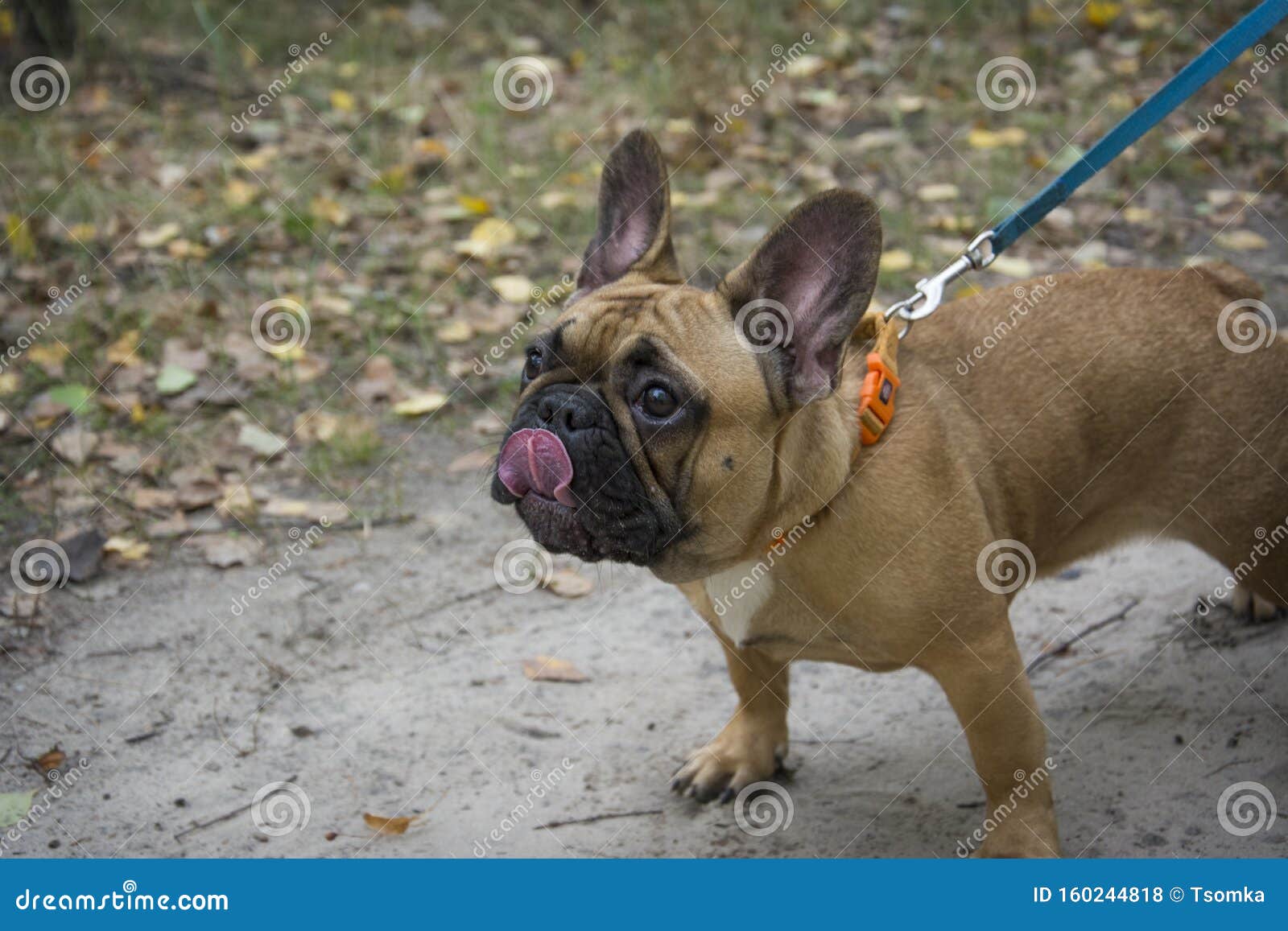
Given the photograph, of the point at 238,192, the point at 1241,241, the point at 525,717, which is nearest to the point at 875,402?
the point at 525,717

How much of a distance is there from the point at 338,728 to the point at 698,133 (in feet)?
15.2

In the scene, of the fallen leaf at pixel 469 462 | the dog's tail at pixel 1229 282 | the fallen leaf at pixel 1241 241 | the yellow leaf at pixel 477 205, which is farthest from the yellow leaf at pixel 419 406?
the fallen leaf at pixel 1241 241

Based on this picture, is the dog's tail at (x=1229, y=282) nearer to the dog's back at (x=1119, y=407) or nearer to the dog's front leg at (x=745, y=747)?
the dog's back at (x=1119, y=407)

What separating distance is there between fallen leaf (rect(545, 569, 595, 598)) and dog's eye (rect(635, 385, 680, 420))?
6.07ft

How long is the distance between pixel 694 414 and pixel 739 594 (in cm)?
56

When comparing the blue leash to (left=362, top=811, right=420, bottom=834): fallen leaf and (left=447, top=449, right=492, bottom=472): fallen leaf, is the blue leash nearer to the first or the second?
(left=362, top=811, right=420, bottom=834): fallen leaf

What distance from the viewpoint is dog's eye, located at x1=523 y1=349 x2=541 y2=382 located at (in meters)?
3.16

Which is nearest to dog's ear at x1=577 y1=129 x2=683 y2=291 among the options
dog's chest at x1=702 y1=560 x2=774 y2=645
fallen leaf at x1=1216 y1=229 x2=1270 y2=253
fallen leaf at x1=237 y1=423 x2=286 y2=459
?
dog's chest at x1=702 y1=560 x2=774 y2=645

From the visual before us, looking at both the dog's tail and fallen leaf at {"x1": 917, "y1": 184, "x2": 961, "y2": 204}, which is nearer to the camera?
the dog's tail

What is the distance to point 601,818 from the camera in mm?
3598

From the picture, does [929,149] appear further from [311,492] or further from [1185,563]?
[311,492]

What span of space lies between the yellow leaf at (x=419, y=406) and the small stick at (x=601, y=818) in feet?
8.05

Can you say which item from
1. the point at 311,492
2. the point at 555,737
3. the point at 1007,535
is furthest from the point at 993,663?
the point at 311,492

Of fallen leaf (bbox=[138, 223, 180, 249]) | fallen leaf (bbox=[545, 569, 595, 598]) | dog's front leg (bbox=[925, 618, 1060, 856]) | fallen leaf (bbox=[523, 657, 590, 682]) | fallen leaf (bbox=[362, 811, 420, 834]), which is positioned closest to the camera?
dog's front leg (bbox=[925, 618, 1060, 856])
